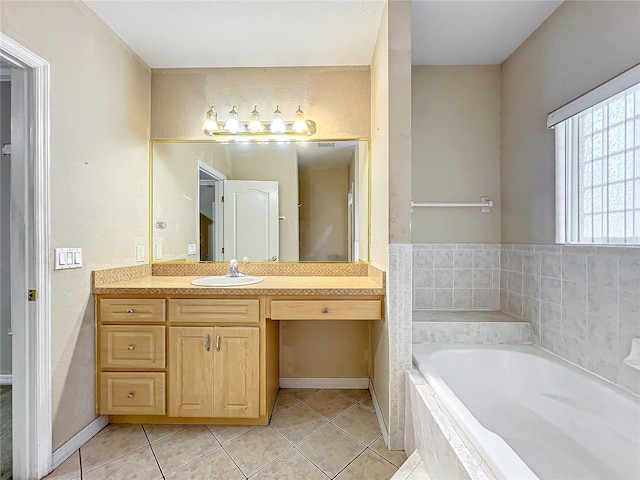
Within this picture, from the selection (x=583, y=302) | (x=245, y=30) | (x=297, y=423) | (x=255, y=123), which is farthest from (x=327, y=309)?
(x=245, y=30)

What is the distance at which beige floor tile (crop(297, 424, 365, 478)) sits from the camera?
164 centimetres

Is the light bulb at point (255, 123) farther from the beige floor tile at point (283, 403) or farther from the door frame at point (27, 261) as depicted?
the beige floor tile at point (283, 403)

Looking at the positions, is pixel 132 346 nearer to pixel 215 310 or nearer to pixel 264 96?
pixel 215 310

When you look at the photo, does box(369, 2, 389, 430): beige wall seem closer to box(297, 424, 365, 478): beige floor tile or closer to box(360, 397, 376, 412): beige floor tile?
box(360, 397, 376, 412): beige floor tile

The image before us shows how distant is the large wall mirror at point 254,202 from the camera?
2492 millimetres

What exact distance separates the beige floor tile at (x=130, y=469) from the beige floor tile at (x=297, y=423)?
0.65 metres

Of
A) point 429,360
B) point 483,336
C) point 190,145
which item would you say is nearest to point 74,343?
point 190,145

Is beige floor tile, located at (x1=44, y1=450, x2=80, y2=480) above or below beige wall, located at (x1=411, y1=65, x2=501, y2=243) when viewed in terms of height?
below

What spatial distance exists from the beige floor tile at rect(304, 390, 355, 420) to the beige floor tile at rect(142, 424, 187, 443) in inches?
31.9

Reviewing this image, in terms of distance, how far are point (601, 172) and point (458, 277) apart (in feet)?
3.47

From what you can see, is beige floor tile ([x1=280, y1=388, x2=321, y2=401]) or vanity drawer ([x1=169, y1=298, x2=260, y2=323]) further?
beige floor tile ([x1=280, y1=388, x2=321, y2=401])

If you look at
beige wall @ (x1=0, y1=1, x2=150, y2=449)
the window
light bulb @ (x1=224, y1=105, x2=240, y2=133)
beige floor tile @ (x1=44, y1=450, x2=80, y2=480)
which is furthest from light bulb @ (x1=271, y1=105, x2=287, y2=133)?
beige floor tile @ (x1=44, y1=450, x2=80, y2=480)

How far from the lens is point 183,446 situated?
1.77m

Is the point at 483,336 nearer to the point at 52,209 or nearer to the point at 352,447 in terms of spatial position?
the point at 352,447
